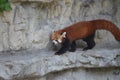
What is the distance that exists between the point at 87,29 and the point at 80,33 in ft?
0.26

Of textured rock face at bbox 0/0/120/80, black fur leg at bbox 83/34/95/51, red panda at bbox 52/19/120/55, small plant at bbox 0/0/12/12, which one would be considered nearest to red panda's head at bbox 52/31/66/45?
red panda at bbox 52/19/120/55

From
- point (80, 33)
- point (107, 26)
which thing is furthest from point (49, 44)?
point (107, 26)

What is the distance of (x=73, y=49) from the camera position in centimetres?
288

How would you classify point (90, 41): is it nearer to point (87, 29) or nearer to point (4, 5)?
point (87, 29)

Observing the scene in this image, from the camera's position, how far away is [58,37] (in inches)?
110

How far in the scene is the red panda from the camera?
2805mm

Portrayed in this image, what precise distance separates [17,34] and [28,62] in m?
0.32

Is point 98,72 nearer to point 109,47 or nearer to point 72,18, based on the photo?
point 109,47

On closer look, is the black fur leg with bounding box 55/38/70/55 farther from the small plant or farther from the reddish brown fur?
the small plant

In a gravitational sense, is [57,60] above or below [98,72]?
above

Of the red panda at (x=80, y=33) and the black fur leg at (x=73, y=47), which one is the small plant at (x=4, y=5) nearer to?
the red panda at (x=80, y=33)

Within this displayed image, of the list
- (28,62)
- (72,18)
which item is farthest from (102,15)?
(28,62)

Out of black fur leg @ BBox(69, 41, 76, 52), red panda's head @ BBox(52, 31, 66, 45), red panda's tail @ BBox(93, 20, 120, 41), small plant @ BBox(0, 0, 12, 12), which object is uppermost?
small plant @ BBox(0, 0, 12, 12)

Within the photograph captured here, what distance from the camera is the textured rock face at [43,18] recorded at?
2713mm
